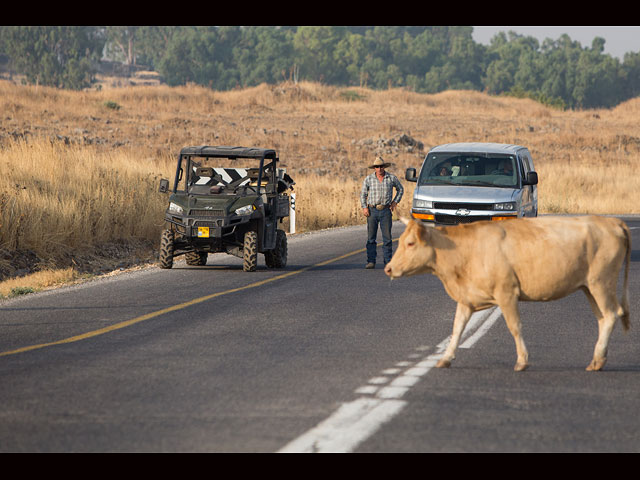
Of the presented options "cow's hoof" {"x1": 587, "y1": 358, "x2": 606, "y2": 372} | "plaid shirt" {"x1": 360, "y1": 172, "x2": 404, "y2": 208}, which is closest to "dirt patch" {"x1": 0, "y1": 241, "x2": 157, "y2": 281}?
"plaid shirt" {"x1": 360, "y1": 172, "x2": 404, "y2": 208}

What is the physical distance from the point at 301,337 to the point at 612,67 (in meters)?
137

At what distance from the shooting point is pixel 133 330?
11586 millimetres

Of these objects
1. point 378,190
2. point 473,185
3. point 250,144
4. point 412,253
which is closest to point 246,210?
point 378,190

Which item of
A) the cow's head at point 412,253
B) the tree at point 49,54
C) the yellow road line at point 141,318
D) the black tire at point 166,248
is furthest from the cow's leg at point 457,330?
the tree at point 49,54

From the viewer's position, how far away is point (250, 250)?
17.5 metres

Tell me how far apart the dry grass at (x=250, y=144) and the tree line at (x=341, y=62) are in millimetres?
35652

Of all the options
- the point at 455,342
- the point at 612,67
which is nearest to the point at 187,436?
the point at 455,342

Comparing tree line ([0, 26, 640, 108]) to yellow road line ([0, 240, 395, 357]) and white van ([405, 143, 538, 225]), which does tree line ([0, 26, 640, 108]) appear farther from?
yellow road line ([0, 240, 395, 357])

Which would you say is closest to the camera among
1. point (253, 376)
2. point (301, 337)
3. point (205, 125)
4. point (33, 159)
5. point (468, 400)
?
point (468, 400)

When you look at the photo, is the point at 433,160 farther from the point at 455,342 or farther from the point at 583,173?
the point at 583,173

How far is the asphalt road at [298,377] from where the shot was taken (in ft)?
22.5

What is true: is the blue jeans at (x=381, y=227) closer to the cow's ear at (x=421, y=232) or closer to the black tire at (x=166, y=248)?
the black tire at (x=166, y=248)

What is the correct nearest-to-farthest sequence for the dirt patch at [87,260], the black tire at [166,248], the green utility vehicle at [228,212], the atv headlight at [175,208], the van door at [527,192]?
the green utility vehicle at [228,212] → the atv headlight at [175,208] → the black tire at [166,248] → the dirt patch at [87,260] → the van door at [527,192]

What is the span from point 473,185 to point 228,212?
517cm
